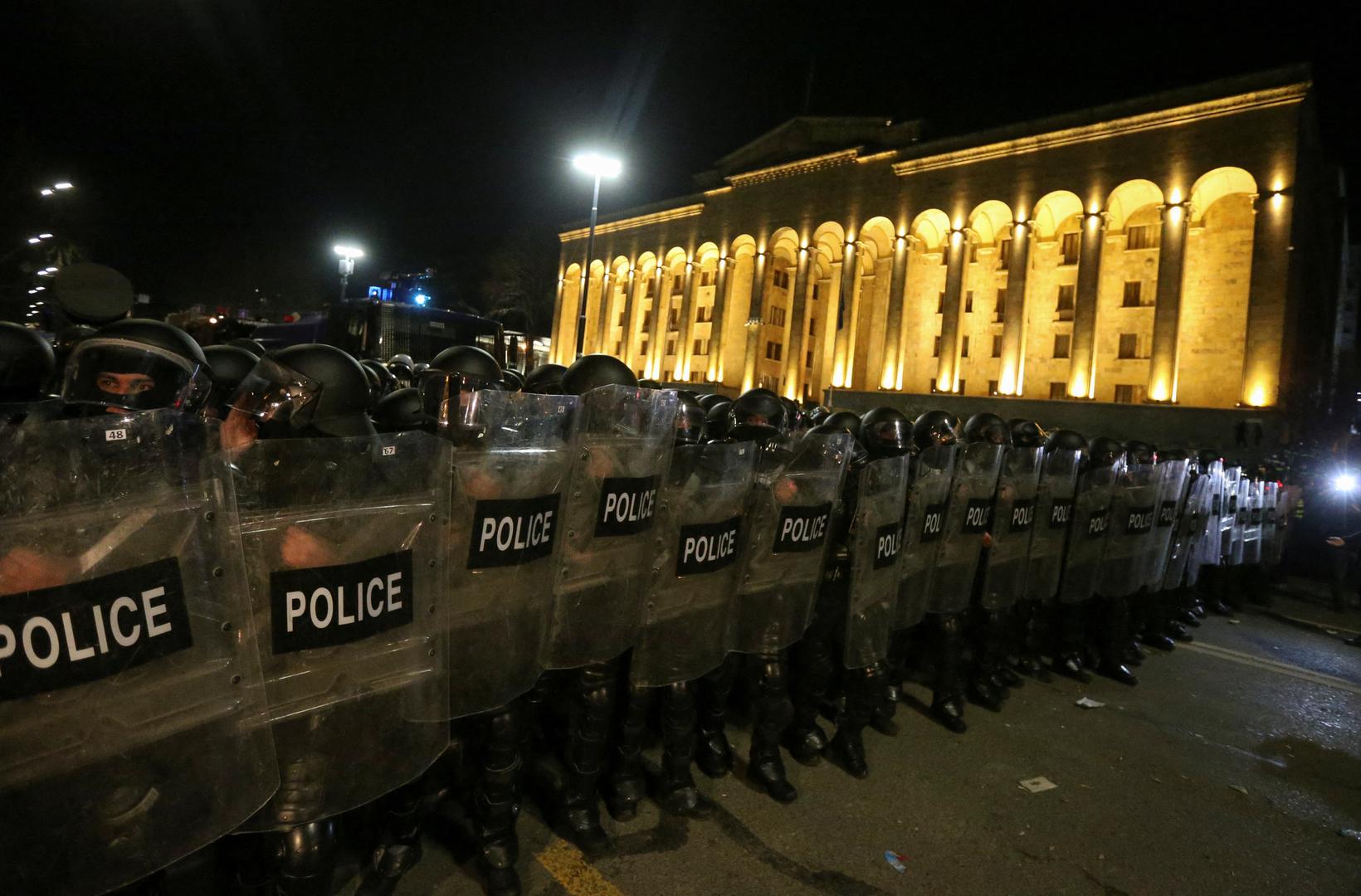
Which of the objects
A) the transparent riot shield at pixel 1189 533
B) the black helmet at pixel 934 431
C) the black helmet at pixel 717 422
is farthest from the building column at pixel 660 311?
the black helmet at pixel 717 422

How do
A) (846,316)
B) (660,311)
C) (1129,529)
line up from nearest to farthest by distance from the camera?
(1129,529) → (846,316) → (660,311)

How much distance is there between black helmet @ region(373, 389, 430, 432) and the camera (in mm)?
3500

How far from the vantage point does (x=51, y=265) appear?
20219mm

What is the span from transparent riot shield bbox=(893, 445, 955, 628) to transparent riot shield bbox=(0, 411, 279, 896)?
3.25 meters

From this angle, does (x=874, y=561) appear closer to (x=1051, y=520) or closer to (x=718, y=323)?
(x=1051, y=520)

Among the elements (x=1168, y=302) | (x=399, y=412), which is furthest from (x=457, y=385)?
(x=1168, y=302)

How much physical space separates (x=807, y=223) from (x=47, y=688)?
39.4 metres

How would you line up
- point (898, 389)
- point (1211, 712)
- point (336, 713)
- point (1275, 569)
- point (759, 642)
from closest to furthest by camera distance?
point (336, 713) → point (759, 642) → point (1211, 712) → point (1275, 569) → point (898, 389)

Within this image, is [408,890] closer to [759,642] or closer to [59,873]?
[59,873]

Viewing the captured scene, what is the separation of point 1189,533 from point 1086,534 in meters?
2.59

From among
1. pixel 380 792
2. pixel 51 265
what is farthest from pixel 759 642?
pixel 51 265

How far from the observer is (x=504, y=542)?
2414mm

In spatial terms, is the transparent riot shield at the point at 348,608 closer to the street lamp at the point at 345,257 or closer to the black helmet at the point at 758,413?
the black helmet at the point at 758,413

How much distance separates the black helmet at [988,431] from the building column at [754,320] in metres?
33.5
